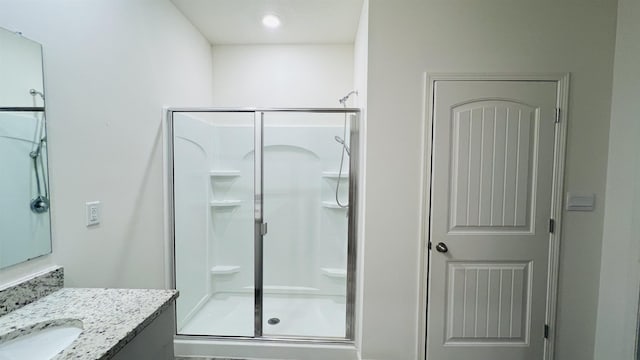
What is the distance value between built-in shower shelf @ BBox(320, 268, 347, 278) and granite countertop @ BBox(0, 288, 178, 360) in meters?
1.74

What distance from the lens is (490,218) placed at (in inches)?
67.4

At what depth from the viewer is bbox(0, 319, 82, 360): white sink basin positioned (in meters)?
0.88

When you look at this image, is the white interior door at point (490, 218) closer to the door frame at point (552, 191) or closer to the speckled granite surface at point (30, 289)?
the door frame at point (552, 191)

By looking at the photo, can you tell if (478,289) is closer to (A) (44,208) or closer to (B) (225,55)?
(A) (44,208)

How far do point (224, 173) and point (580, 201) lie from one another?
2890mm

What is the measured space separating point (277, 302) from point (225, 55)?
8.91 ft

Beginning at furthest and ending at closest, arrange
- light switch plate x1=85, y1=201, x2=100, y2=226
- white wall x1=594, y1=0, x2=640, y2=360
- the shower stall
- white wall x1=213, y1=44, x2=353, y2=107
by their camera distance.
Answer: white wall x1=213, y1=44, x2=353, y2=107
the shower stall
white wall x1=594, y1=0, x2=640, y2=360
light switch plate x1=85, y1=201, x2=100, y2=226

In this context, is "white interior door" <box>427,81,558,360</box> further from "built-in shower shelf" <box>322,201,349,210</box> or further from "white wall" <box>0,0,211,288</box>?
"white wall" <box>0,0,211,288</box>

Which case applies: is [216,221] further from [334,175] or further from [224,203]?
[334,175]

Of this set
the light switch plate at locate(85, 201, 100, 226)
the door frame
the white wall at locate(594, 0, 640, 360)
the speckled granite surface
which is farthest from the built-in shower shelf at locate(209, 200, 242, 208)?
the white wall at locate(594, 0, 640, 360)

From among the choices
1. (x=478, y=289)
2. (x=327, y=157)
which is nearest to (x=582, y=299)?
(x=478, y=289)

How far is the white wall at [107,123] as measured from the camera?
1.20 meters

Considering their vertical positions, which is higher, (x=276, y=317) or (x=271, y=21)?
(x=271, y=21)

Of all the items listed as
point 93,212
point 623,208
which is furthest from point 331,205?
point 623,208
